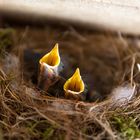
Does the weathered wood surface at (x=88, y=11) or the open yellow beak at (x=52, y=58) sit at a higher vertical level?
the weathered wood surface at (x=88, y=11)

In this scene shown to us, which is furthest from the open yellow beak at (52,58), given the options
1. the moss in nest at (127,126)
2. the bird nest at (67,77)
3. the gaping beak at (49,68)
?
the moss in nest at (127,126)

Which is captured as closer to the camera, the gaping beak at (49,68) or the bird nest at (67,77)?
the bird nest at (67,77)

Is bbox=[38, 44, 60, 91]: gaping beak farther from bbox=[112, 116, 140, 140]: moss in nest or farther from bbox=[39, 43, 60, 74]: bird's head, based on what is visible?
bbox=[112, 116, 140, 140]: moss in nest

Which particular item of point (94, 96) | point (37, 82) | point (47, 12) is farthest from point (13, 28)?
point (94, 96)

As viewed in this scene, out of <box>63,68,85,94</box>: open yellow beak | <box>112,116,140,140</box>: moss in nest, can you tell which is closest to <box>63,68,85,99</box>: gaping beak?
<box>63,68,85,94</box>: open yellow beak

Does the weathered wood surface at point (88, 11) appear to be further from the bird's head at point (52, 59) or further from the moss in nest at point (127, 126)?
the moss in nest at point (127, 126)

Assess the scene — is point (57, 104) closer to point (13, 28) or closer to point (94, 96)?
point (94, 96)

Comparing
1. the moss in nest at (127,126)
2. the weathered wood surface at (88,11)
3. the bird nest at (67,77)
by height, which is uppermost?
the weathered wood surface at (88,11)

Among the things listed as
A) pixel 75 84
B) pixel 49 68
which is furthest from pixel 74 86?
pixel 49 68
